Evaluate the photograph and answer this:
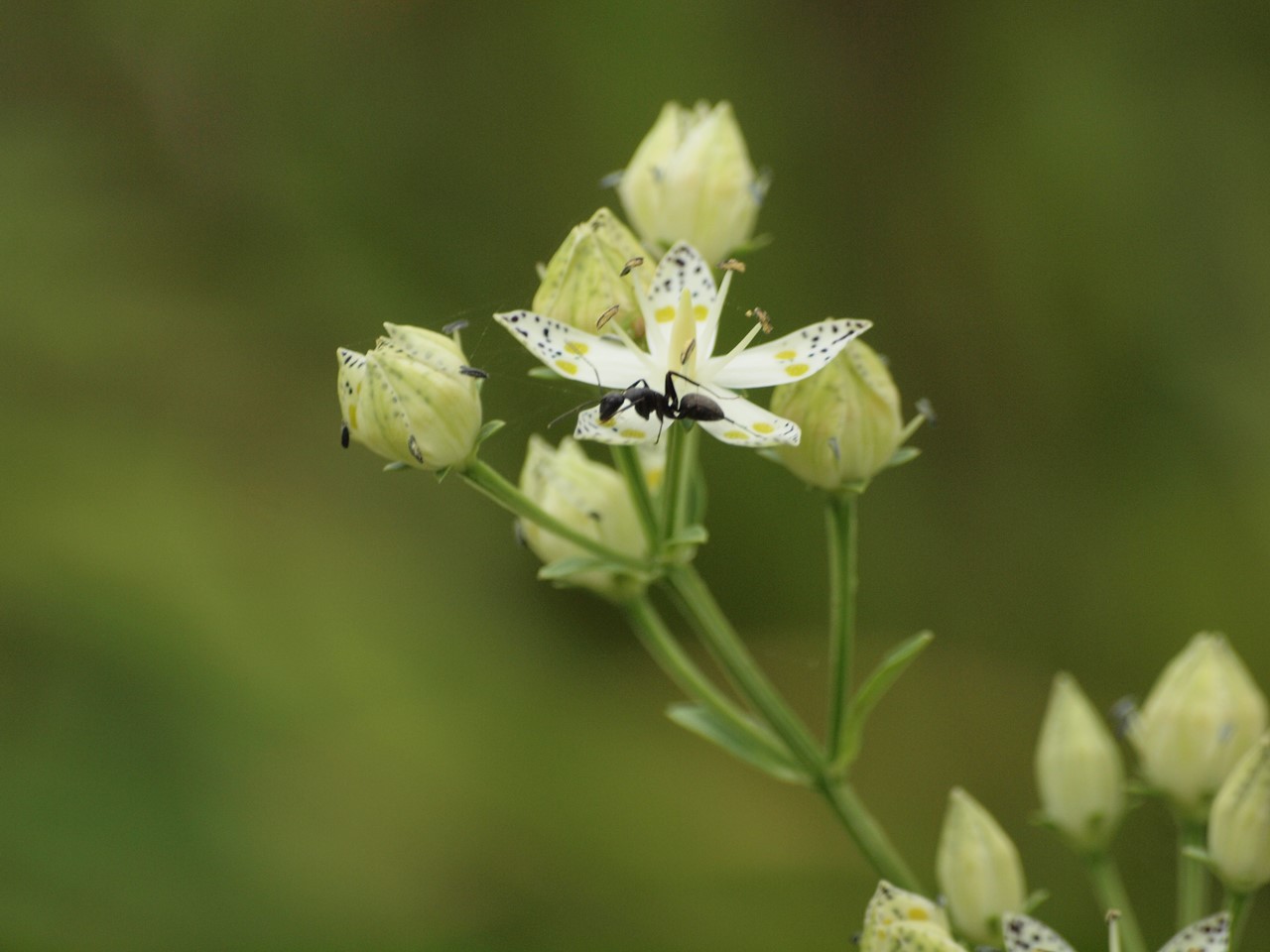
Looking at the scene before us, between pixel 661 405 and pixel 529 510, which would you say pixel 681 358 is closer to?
pixel 661 405

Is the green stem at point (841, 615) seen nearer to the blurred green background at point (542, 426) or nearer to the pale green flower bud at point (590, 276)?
the pale green flower bud at point (590, 276)

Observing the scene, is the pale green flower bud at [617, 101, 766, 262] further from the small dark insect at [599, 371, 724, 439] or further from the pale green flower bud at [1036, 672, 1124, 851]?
the pale green flower bud at [1036, 672, 1124, 851]

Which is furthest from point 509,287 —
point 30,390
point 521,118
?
point 30,390

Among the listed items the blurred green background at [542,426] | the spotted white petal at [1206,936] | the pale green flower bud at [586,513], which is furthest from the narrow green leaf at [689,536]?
the blurred green background at [542,426]

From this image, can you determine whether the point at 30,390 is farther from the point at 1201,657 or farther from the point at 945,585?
the point at 1201,657

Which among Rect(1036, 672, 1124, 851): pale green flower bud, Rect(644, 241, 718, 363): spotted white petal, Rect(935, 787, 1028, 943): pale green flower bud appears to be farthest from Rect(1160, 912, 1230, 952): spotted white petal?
Rect(644, 241, 718, 363): spotted white petal

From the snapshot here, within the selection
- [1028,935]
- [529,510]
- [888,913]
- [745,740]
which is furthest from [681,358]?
[1028,935]
